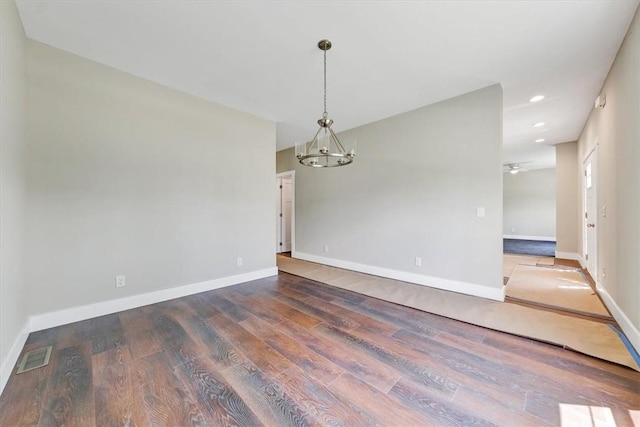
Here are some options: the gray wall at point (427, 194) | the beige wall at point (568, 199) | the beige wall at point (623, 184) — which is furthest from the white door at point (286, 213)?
the beige wall at point (568, 199)

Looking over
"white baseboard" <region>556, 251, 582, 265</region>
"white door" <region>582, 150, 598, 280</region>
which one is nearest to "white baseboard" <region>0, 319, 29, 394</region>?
"white door" <region>582, 150, 598, 280</region>

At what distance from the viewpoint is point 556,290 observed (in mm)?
3545

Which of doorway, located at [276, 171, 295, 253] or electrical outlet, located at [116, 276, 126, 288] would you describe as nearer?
electrical outlet, located at [116, 276, 126, 288]

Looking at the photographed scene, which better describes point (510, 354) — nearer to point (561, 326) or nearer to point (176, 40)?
point (561, 326)

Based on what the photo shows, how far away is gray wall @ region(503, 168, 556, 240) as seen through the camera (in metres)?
9.16

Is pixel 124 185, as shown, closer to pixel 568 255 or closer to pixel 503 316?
pixel 503 316

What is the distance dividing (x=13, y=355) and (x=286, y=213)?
5407mm

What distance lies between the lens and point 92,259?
267 centimetres

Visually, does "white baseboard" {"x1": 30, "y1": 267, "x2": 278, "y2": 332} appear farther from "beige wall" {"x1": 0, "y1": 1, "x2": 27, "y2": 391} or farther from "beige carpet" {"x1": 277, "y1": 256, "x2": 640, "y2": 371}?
"beige carpet" {"x1": 277, "y1": 256, "x2": 640, "y2": 371}

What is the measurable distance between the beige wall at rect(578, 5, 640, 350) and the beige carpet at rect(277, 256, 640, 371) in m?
0.22

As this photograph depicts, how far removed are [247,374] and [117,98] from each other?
10.6ft

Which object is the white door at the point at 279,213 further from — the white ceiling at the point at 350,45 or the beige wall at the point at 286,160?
the white ceiling at the point at 350,45

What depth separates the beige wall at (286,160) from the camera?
6031 millimetres

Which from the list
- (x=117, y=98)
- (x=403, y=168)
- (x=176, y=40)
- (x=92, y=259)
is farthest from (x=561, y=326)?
(x=117, y=98)
